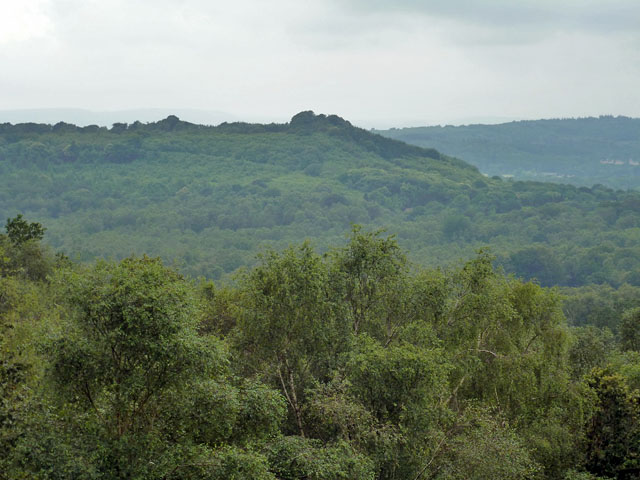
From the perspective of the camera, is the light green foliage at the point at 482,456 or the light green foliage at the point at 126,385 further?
the light green foliage at the point at 482,456

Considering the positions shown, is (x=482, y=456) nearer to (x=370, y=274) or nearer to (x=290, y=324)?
(x=290, y=324)

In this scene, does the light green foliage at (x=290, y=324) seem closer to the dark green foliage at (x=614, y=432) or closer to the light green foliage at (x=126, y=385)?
Result: the light green foliage at (x=126, y=385)

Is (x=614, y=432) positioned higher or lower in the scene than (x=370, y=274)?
lower

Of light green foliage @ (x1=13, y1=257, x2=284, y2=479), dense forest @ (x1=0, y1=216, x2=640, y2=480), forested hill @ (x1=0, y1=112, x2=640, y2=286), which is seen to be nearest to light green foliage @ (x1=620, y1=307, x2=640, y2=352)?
dense forest @ (x1=0, y1=216, x2=640, y2=480)

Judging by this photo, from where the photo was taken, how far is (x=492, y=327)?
20.2 metres

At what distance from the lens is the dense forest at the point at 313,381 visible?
1111 cm

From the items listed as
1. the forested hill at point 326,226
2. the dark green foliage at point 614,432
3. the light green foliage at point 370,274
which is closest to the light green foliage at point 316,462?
the light green foliage at point 370,274

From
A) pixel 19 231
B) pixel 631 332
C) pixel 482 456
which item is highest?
pixel 19 231

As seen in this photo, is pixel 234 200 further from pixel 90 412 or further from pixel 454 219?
pixel 90 412

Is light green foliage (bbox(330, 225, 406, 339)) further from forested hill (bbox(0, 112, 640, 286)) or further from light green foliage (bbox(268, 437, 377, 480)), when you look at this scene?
forested hill (bbox(0, 112, 640, 286))

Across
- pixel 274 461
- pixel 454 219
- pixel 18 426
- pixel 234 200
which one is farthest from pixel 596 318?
pixel 234 200

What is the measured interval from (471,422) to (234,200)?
184257 millimetres

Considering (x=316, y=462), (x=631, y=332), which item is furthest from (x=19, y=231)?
(x=631, y=332)

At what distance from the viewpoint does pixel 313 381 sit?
620 inches
